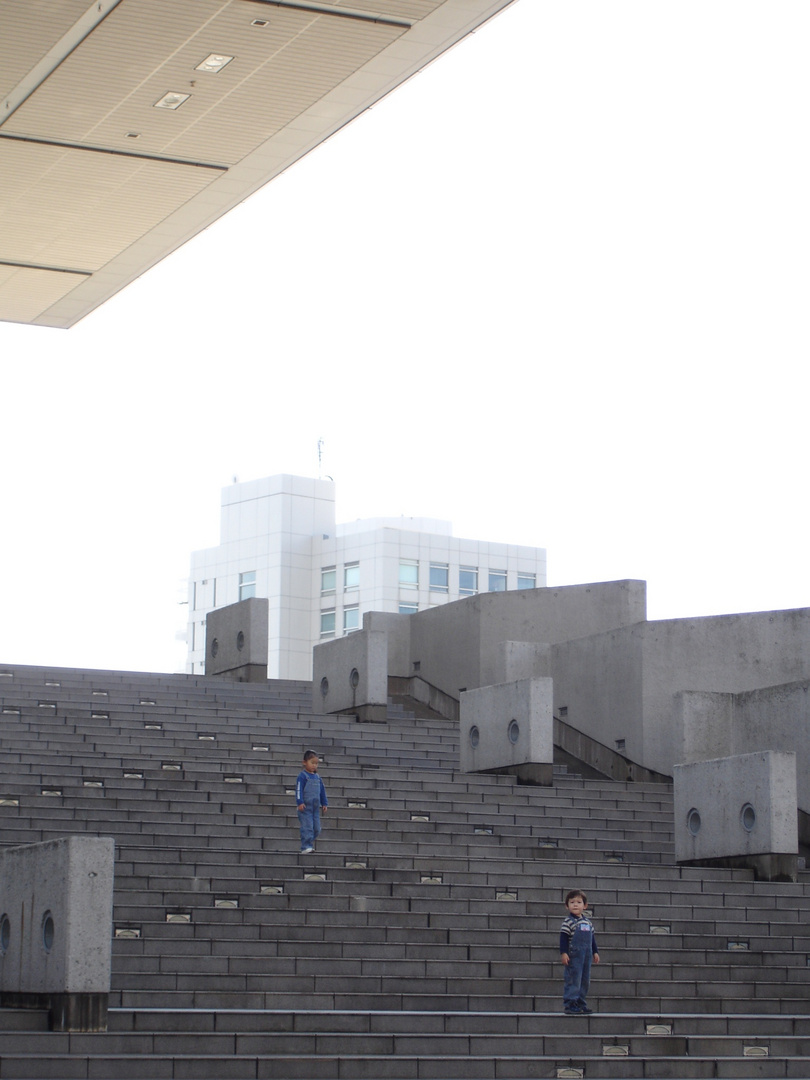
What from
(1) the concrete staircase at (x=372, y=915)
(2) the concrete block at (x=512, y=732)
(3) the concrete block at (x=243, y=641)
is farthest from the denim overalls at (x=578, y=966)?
(3) the concrete block at (x=243, y=641)

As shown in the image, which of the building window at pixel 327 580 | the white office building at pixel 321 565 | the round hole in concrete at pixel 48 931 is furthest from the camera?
the building window at pixel 327 580

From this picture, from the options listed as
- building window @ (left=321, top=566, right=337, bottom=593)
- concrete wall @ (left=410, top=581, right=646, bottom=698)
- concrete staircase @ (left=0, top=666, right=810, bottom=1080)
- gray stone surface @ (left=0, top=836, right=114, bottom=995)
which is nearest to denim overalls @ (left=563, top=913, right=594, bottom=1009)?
concrete staircase @ (left=0, top=666, right=810, bottom=1080)

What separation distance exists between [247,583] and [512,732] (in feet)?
221

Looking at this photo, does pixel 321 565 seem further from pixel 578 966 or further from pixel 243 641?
pixel 578 966

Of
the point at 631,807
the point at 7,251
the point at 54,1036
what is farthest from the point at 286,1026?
the point at 7,251

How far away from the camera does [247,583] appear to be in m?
85.1

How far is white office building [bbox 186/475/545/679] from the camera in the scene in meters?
82.1

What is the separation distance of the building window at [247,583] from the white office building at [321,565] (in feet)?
0.16

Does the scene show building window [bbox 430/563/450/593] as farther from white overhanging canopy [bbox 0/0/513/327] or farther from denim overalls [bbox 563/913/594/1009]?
denim overalls [bbox 563/913/594/1009]

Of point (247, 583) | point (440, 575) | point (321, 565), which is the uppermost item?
point (321, 565)

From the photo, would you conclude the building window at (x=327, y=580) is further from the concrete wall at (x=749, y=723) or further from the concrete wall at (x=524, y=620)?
the concrete wall at (x=749, y=723)

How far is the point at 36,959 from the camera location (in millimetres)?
9766

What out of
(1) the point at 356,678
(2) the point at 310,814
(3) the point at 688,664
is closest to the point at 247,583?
(1) the point at 356,678

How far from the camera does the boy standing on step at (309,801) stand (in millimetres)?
13755
